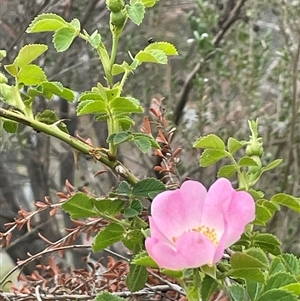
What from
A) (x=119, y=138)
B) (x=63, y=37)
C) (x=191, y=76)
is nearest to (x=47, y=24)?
(x=63, y=37)

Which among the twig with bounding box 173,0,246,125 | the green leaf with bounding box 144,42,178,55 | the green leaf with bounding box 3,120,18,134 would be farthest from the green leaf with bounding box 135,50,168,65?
the twig with bounding box 173,0,246,125

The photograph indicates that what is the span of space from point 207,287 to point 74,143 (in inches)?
6.4

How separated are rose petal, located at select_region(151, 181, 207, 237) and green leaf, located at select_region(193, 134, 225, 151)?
0.23 feet

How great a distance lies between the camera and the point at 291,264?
0.41m

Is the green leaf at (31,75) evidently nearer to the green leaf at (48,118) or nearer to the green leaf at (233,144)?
the green leaf at (48,118)

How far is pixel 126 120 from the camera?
465 millimetres

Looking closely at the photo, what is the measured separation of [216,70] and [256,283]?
1262 millimetres

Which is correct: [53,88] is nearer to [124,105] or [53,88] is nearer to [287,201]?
[124,105]

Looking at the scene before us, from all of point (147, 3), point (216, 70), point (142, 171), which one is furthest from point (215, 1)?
point (147, 3)

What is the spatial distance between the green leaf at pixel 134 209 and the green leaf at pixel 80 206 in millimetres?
25

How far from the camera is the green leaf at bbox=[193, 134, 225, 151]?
1.41ft

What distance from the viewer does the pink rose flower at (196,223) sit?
317 mm

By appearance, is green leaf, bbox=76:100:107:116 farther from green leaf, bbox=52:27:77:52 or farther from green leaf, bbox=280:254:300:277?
green leaf, bbox=280:254:300:277

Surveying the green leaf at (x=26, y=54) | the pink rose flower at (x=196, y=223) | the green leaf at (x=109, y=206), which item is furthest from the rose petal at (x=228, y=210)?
the green leaf at (x=26, y=54)
